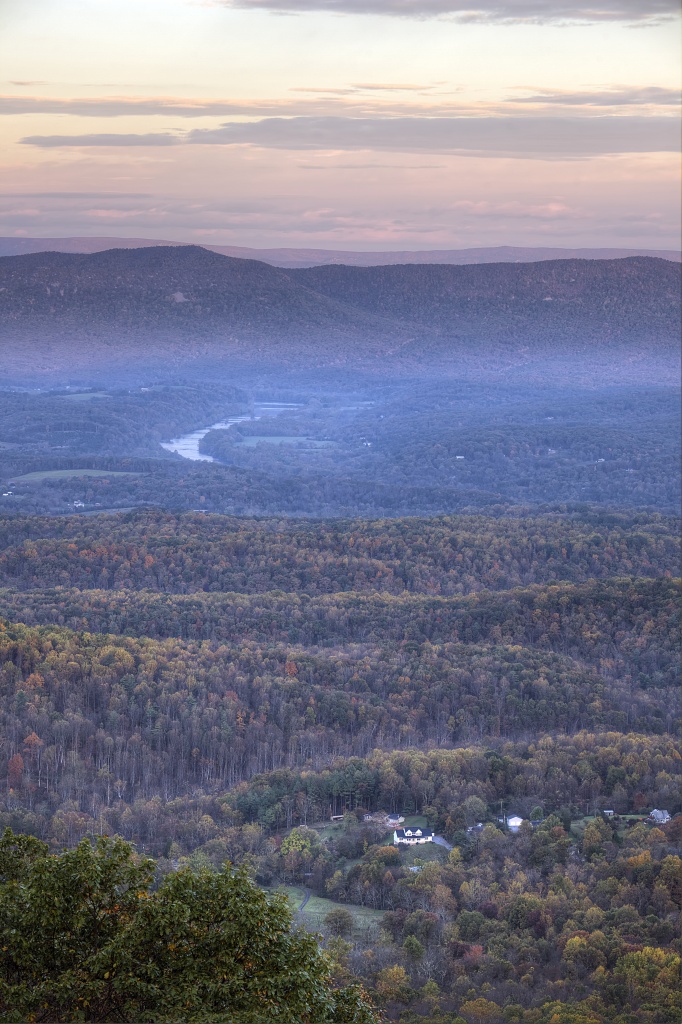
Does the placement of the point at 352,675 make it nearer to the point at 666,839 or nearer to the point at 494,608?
the point at 494,608

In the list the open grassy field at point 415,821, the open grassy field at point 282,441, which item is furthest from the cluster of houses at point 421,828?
the open grassy field at point 282,441

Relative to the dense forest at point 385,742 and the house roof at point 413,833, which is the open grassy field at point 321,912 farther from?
the house roof at point 413,833

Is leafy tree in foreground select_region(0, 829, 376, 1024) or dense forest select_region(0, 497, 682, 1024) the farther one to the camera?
dense forest select_region(0, 497, 682, 1024)

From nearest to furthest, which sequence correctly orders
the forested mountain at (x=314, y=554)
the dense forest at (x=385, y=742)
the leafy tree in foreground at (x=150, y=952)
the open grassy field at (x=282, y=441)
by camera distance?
the leafy tree in foreground at (x=150, y=952) < the dense forest at (x=385, y=742) < the forested mountain at (x=314, y=554) < the open grassy field at (x=282, y=441)

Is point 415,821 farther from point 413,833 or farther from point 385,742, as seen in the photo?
point 385,742

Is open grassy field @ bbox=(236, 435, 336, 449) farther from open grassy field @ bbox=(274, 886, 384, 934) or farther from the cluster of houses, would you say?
open grassy field @ bbox=(274, 886, 384, 934)

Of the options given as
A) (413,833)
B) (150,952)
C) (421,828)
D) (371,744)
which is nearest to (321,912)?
(413,833)

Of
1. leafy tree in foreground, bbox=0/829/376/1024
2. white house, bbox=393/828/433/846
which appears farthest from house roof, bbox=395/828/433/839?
leafy tree in foreground, bbox=0/829/376/1024
